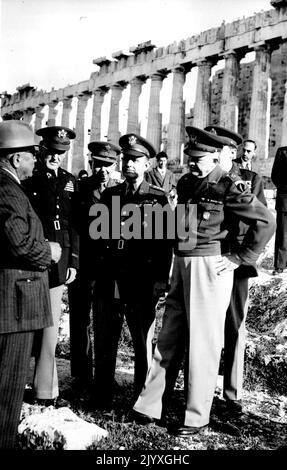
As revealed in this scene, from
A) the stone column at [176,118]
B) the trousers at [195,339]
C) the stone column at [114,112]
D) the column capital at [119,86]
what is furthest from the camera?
the column capital at [119,86]

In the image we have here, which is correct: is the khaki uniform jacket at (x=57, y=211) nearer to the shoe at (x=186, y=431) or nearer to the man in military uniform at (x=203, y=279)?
the man in military uniform at (x=203, y=279)

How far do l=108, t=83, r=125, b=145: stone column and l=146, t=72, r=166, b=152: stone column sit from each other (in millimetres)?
3019

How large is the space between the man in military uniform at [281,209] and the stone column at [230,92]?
642 inches

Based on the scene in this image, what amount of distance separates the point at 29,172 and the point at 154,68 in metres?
25.3

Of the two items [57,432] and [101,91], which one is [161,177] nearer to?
[57,432]

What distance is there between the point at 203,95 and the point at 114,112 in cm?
682

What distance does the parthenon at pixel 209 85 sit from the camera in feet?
73.7

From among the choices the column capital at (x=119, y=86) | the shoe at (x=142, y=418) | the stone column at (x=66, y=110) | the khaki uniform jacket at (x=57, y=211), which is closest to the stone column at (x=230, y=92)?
the column capital at (x=119, y=86)

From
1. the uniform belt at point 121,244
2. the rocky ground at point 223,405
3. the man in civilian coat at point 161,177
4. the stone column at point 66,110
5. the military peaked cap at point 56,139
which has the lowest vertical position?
the rocky ground at point 223,405

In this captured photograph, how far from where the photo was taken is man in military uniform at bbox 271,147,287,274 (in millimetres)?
7367

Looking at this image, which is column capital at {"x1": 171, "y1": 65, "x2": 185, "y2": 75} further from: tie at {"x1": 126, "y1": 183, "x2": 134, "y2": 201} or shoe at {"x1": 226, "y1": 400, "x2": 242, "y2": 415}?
shoe at {"x1": 226, "y1": 400, "x2": 242, "y2": 415}

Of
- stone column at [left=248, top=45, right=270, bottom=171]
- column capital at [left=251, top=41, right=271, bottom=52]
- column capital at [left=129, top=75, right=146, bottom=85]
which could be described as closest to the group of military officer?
stone column at [left=248, top=45, right=270, bottom=171]

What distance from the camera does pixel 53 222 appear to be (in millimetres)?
4727
